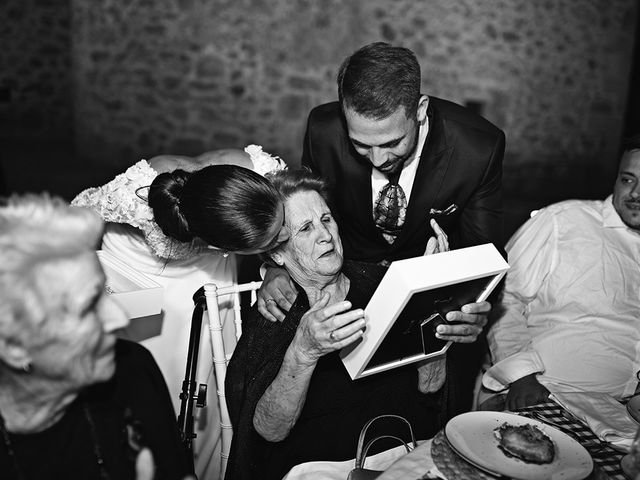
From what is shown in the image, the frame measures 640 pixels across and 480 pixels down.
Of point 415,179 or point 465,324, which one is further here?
point 415,179

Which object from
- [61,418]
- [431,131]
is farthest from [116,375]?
[431,131]

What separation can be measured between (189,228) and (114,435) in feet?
3.30

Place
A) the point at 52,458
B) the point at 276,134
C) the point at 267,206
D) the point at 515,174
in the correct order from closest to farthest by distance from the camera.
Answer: the point at 52,458
the point at 267,206
the point at 276,134
the point at 515,174

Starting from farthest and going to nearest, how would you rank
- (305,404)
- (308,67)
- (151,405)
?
1. (308,67)
2. (305,404)
3. (151,405)

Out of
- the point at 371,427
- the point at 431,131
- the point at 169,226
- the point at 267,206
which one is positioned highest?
the point at 431,131

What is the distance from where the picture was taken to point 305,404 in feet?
8.38

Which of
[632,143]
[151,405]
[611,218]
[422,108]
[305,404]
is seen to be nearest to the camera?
[151,405]

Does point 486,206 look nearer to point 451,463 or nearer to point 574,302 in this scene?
point 574,302

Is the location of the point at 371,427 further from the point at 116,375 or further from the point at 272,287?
the point at 116,375

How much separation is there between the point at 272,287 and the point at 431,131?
43.2 inches

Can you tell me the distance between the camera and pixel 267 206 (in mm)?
2494

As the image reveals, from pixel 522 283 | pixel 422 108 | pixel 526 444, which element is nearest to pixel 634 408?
pixel 526 444

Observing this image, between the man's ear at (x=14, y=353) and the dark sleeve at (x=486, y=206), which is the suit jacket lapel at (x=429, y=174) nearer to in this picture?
the dark sleeve at (x=486, y=206)

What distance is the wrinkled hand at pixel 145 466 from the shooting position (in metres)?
1.82
